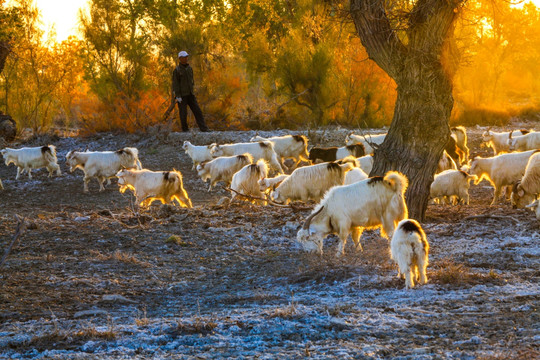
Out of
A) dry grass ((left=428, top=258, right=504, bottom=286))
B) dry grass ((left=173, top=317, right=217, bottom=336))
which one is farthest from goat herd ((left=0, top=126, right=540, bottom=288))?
dry grass ((left=173, top=317, right=217, bottom=336))

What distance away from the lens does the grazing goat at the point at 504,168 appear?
14336mm

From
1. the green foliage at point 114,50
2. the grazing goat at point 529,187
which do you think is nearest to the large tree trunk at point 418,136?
the grazing goat at point 529,187

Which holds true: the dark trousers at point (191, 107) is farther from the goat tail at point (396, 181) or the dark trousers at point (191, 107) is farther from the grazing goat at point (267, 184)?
the goat tail at point (396, 181)

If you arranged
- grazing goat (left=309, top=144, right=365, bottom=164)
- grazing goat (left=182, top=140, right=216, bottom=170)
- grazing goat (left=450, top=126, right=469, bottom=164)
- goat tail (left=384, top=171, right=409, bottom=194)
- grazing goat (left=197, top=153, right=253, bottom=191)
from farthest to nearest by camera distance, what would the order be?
1. grazing goat (left=182, top=140, right=216, bottom=170)
2. grazing goat (left=450, top=126, right=469, bottom=164)
3. grazing goat (left=309, top=144, right=365, bottom=164)
4. grazing goat (left=197, top=153, right=253, bottom=191)
5. goat tail (left=384, top=171, right=409, bottom=194)

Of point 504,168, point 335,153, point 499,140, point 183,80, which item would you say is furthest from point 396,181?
point 499,140

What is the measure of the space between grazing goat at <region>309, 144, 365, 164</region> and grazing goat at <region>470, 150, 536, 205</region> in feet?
11.1

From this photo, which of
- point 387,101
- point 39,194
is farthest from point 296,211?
point 387,101

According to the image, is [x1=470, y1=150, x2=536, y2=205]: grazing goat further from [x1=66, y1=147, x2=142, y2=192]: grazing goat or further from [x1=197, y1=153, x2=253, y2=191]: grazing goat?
[x1=66, y1=147, x2=142, y2=192]: grazing goat

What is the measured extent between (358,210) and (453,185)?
579cm

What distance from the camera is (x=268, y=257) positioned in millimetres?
9047

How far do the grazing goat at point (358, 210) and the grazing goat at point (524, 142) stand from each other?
11.4 m

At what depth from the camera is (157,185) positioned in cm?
1423

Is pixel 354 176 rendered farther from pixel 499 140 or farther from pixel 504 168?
pixel 499 140

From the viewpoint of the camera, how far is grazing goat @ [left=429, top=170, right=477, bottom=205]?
13.6 m
